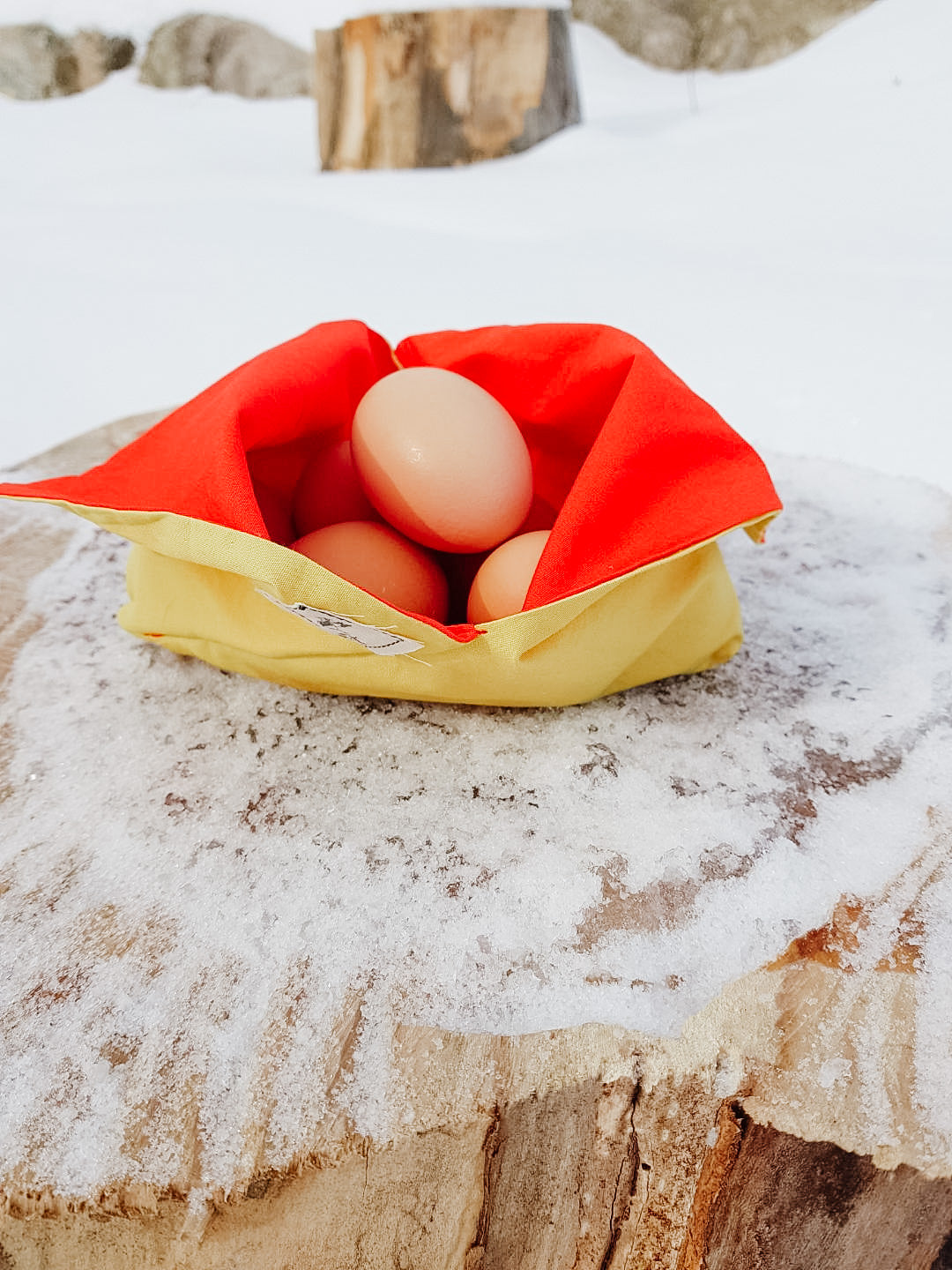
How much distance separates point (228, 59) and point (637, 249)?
2.36 meters

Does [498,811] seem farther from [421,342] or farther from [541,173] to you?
[541,173]

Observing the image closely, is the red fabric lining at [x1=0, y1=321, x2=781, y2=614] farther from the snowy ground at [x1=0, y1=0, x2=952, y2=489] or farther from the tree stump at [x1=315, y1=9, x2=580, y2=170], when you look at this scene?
the tree stump at [x1=315, y1=9, x2=580, y2=170]

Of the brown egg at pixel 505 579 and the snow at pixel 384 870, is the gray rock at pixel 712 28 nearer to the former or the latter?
the snow at pixel 384 870

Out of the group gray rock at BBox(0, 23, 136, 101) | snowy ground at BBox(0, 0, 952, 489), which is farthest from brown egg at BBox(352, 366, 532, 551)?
gray rock at BBox(0, 23, 136, 101)

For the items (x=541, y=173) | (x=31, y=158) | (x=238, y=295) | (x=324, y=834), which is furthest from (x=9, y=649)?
(x=31, y=158)

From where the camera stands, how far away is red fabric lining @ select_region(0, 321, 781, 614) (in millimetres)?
549

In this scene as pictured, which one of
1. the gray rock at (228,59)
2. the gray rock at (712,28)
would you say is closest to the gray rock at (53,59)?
the gray rock at (228,59)

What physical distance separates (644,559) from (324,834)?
0.24 m

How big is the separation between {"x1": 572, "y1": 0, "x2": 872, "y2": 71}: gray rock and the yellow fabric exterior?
140 inches

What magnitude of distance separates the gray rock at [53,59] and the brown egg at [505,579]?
3583mm

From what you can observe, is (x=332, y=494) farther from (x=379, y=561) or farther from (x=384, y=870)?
(x=384, y=870)

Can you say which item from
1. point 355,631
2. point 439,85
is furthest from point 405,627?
point 439,85

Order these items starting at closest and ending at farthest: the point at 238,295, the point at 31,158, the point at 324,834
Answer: the point at 324,834 < the point at 238,295 < the point at 31,158

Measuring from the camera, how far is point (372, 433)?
604 mm
